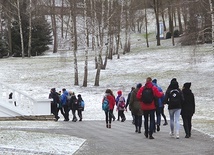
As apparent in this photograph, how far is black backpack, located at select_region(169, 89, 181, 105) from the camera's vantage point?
43.9ft

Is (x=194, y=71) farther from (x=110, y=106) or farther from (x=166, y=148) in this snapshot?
(x=166, y=148)

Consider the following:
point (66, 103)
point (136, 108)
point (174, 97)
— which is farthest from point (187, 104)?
point (66, 103)

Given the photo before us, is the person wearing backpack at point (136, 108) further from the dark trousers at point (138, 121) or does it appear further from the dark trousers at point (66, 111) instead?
the dark trousers at point (66, 111)

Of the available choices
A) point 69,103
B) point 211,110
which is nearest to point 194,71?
point 211,110

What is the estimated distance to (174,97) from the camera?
13.4m

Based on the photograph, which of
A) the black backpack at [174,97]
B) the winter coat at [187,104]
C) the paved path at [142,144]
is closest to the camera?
the paved path at [142,144]

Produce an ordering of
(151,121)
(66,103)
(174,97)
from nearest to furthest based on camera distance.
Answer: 1. (174,97)
2. (151,121)
3. (66,103)

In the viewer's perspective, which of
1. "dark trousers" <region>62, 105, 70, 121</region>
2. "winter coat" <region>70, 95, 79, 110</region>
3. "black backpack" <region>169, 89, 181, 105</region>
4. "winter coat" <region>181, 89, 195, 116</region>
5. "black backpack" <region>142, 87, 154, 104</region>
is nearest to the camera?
"black backpack" <region>142, 87, 154, 104</region>

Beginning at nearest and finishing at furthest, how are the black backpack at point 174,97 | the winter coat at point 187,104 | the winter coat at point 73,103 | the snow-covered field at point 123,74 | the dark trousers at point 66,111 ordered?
the black backpack at point 174,97 → the winter coat at point 187,104 → the winter coat at point 73,103 → the dark trousers at point 66,111 → the snow-covered field at point 123,74

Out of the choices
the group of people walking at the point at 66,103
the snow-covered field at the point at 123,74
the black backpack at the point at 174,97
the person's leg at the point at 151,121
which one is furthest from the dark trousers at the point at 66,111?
the black backpack at the point at 174,97

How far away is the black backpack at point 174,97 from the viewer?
1339 cm

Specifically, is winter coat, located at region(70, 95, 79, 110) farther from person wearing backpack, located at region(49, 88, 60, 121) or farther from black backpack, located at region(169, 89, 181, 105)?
black backpack, located at region(169, 89, 181, 105)

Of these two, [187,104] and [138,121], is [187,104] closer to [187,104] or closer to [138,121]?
[187,104]

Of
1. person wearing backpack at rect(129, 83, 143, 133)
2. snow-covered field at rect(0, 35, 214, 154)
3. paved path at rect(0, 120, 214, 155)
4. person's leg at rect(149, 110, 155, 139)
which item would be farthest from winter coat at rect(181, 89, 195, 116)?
snow-covered field at rect(0, 35, 214, 154)
